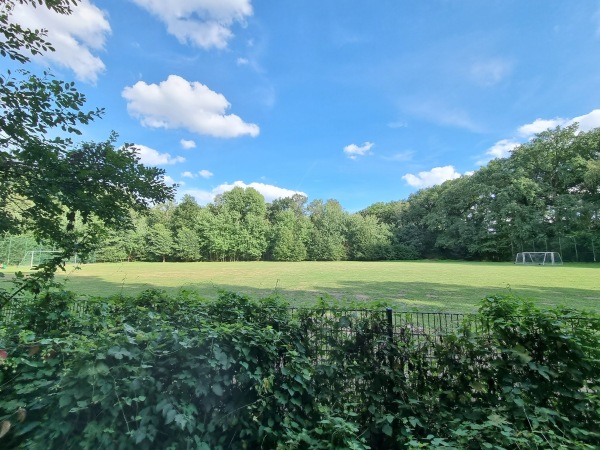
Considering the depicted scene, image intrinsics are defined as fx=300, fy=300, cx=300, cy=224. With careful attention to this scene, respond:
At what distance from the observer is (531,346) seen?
2484 mm

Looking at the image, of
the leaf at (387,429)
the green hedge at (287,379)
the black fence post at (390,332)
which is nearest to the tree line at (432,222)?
the green hedge at (287,379)

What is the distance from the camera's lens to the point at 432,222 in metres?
45.5

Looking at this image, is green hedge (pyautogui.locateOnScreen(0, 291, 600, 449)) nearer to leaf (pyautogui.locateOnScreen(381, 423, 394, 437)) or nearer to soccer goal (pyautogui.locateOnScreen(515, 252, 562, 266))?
leaf (pyautogui.locateOnScreen(381, 423, 394, 437))

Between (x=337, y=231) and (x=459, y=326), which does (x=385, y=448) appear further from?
(x=337, y=231)

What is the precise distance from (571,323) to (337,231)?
47069 mm

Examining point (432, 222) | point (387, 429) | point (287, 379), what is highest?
point (432, 222)

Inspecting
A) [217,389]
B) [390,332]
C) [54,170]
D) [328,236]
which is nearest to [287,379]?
[217,389]

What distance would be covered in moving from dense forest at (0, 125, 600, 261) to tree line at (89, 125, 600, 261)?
124 millimetres

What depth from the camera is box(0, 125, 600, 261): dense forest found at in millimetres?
32875

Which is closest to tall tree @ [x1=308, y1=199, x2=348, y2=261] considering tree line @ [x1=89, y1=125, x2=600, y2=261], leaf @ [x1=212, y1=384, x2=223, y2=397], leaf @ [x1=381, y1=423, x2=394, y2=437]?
tree line @ [x1=89, y1=125, x2=600, y2=261]

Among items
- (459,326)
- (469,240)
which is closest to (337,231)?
(469,240)

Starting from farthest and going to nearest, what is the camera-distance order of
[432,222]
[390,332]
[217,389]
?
[432,222] → [390,332] → [217,389]

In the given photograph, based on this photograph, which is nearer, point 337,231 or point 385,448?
point 385,448

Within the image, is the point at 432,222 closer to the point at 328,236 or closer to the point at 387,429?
the point at 328,236
